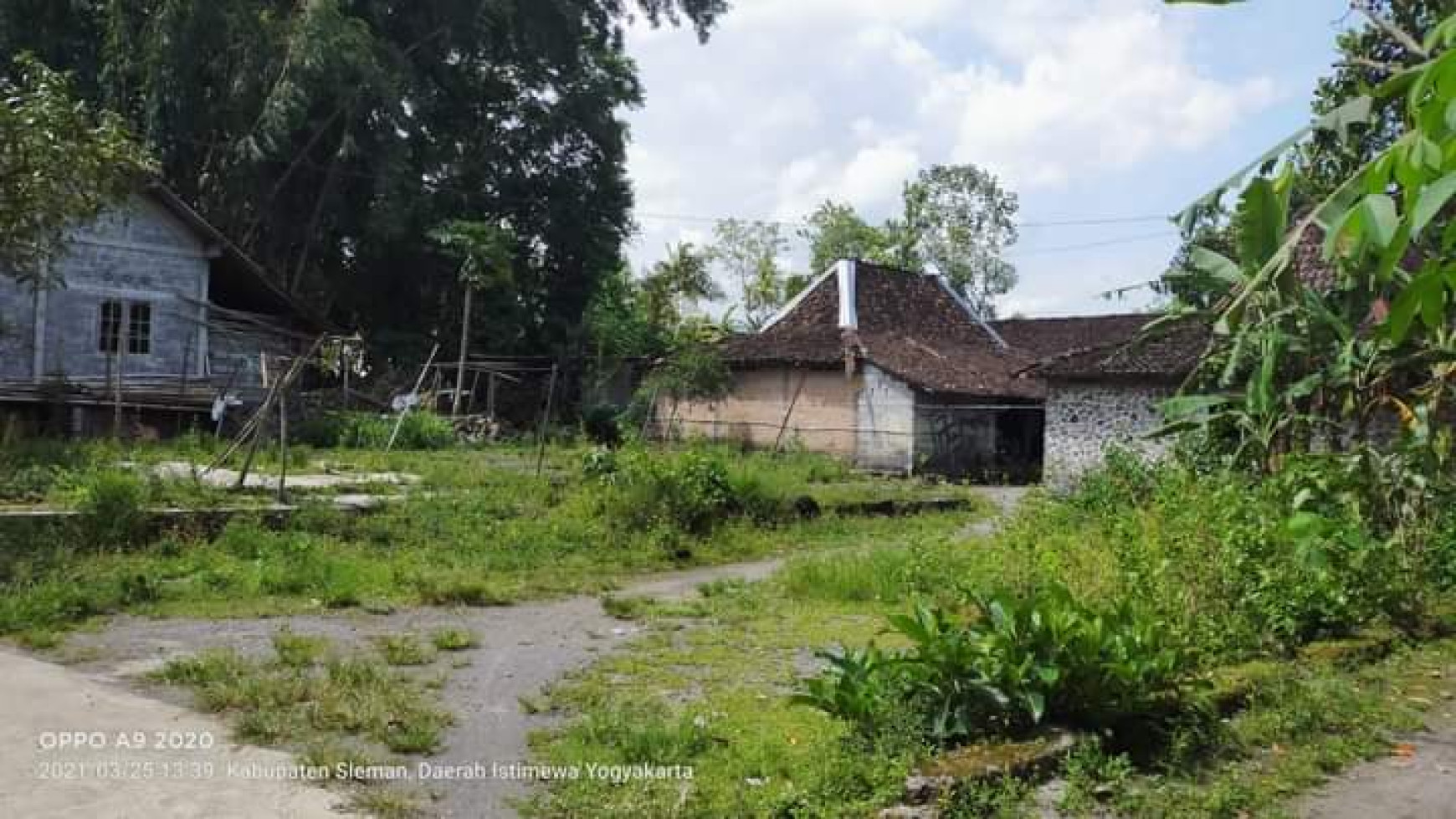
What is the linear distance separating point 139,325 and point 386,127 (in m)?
9.35

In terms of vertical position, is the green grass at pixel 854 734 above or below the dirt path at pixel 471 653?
above

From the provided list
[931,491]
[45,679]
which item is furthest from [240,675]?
[931,491]

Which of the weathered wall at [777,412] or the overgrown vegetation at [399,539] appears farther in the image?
the weathered wall at [777,412]

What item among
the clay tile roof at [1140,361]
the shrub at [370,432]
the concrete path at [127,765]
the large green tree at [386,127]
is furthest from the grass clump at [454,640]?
the large green tree at [386,127]

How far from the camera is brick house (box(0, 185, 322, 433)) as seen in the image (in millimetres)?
20016

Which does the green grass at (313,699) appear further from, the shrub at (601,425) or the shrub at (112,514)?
the shrub at (601,425)

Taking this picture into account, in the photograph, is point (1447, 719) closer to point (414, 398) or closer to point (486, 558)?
point (486, 558)

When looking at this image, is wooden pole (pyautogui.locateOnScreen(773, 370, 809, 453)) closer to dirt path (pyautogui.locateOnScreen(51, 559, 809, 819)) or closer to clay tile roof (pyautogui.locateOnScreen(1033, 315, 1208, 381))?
clay tile roof (pyautogui.locateOnScreen(1033, 315, 1208, 381))

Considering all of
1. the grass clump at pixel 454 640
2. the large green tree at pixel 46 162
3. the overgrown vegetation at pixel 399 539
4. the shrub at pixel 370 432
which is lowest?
the grass clump at pixel 454 640

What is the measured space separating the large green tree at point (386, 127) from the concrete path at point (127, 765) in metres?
22.3

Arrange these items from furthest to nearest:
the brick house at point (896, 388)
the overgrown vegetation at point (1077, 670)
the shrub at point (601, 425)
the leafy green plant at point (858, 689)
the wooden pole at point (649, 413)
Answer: the shrub at point (601, 425) < the wooden pole at point (649, 413) < the brick house at point (896, 388) < the leafy green plant at point (858, 689) < the overgrown vegetation at point (1077, 670)

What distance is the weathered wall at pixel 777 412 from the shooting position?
25.5m

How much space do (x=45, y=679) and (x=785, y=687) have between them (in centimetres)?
421

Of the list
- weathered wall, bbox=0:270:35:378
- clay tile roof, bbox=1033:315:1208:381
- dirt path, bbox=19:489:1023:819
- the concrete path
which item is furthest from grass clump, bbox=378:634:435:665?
weathered wall, bbox=0:270:35:378
